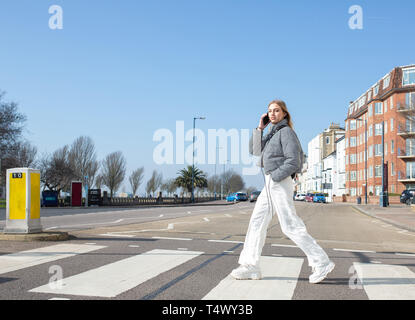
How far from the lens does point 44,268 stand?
5605 mm

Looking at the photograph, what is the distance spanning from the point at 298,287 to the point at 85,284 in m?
2.21

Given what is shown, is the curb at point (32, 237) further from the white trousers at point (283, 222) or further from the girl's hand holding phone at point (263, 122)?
the girl's hand holding phone at point (263, 122)

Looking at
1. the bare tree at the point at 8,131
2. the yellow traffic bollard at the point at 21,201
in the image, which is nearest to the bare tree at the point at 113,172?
the bare tree at the point at 8,131

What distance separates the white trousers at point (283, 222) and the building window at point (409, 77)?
62.8m

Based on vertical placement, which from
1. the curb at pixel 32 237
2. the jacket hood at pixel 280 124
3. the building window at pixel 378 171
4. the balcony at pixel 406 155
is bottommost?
the curb at pixel 32 237

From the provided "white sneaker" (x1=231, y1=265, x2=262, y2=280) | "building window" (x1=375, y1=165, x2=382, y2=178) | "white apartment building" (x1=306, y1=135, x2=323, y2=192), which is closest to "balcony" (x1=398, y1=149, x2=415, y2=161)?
"building window" (x1=375, y1=165, x2=382, y2=178)

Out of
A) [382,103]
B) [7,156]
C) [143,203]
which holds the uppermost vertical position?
[382,103]

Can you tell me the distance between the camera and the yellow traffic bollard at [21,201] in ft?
28.1

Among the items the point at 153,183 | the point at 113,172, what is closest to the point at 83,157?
the point at 113,172

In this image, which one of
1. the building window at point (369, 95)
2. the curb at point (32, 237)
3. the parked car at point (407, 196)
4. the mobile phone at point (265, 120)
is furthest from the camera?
the building window at point (369, 95)
